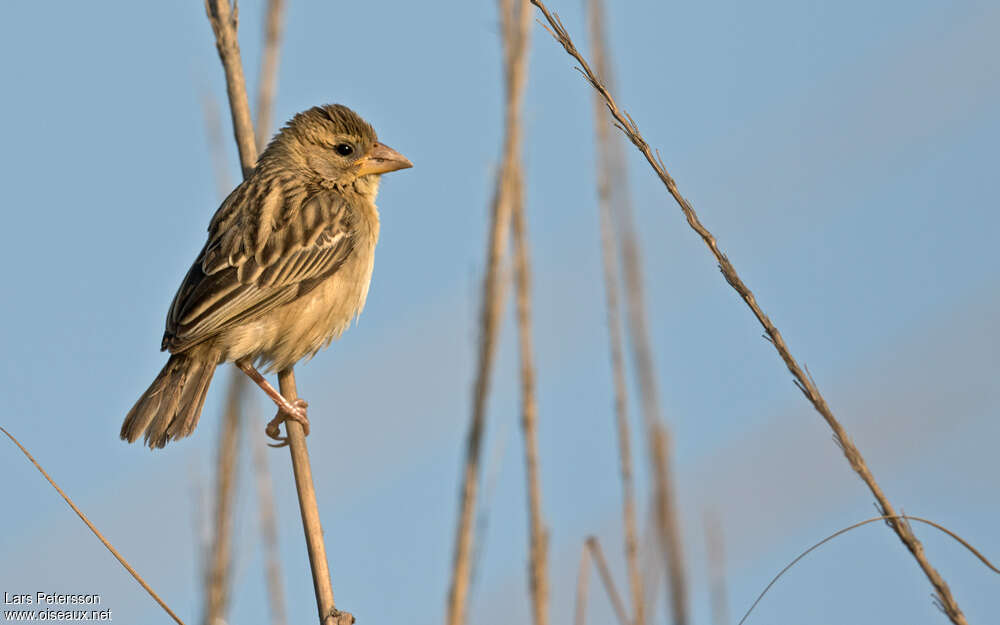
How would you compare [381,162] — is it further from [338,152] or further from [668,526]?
[668,526]

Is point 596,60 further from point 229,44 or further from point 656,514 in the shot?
point 656,514

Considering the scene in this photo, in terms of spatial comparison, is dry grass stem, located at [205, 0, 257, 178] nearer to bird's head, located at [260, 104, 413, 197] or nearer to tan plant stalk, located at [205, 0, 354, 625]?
tan plant stalk, located at [205, 0, 354, 625]

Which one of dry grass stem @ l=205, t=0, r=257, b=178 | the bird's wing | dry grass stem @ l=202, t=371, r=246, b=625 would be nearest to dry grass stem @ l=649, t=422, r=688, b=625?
dry grass stem @ l=202, t=371, r=246, b=625

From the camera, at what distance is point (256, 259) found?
4.44 meters

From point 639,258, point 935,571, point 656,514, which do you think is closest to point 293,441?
point 656,514

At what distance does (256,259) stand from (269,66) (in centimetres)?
84

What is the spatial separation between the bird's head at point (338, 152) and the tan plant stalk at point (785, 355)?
2.95 metres

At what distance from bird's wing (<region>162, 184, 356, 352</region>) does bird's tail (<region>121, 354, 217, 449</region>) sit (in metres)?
0.15

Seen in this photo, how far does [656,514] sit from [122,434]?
2089mm

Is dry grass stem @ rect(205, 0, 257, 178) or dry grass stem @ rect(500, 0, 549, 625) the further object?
dry grass stem @ rect(205, 0, 257, 178)

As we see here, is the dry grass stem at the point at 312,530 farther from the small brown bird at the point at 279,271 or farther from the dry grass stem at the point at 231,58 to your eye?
the dry grass stem at the point at 231,58

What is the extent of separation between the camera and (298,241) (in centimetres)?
455

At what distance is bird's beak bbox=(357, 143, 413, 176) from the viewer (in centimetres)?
515

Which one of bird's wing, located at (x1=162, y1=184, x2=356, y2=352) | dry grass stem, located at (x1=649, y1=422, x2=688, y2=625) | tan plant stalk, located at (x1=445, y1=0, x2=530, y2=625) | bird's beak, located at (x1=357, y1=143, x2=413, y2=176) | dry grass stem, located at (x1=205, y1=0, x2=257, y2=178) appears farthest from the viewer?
bird's beak, located at (x1=357, y1=143, x2=413, y2=176)
